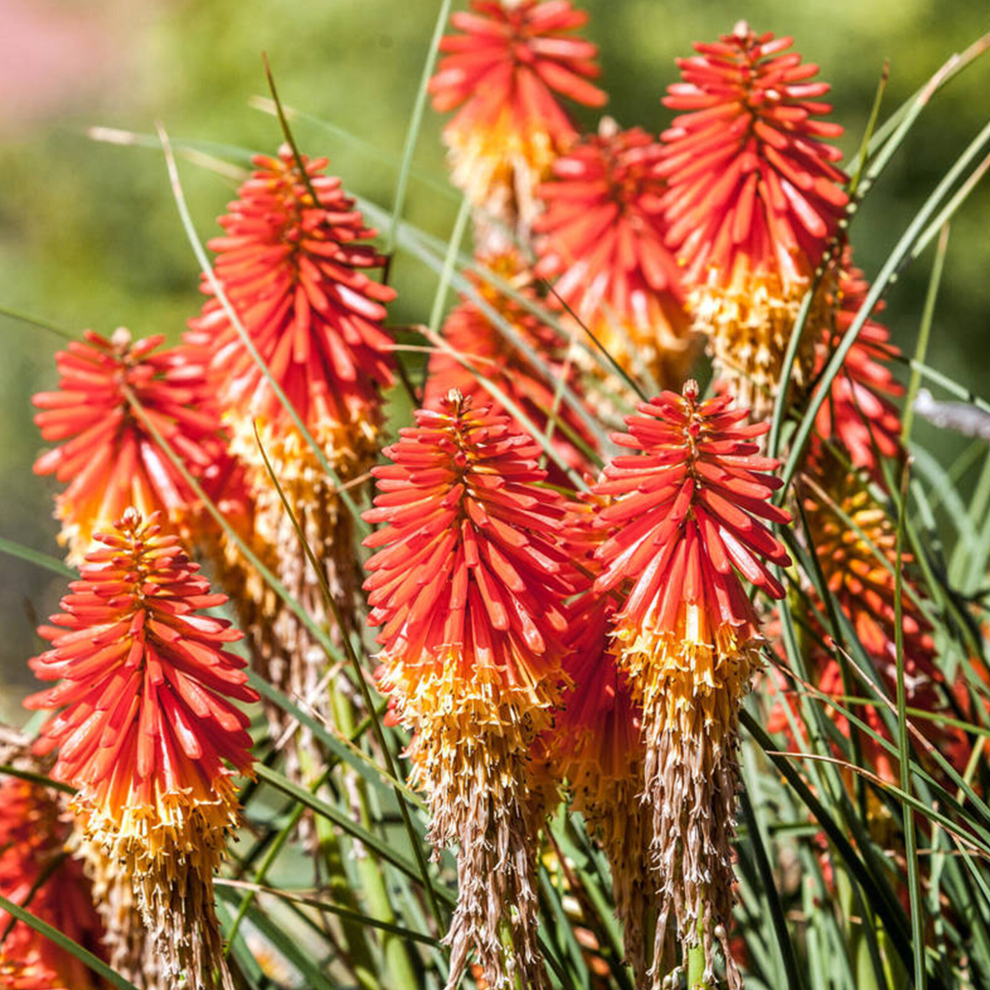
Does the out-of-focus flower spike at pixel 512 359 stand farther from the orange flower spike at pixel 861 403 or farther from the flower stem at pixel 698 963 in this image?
the flower stem at pixel 698 963

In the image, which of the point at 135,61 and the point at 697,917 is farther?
the point at 135,61

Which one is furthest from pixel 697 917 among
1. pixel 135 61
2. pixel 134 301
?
pixel 135 61

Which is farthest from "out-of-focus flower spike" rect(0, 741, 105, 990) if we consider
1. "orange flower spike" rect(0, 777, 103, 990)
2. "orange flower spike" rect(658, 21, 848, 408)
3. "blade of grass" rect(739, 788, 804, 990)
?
"orange flower spike" rect(658, 21, 848, 408)

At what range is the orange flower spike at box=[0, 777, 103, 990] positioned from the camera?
1629mm

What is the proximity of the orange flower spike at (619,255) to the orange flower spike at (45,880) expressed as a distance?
120 cm

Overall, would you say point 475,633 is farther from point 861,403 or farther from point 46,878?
point 861,403

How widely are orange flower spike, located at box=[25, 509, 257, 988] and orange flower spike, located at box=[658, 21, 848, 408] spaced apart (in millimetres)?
744

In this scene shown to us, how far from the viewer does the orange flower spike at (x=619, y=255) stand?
2.26 meters

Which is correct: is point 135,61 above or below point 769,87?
above

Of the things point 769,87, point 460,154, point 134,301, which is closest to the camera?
point 769,87

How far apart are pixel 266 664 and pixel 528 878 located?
89cm

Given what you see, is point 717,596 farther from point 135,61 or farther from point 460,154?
point 135,61

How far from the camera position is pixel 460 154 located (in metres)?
2.79

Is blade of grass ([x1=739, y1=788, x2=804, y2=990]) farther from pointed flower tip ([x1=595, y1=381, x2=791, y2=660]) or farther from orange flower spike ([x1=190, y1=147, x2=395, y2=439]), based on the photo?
orange flower spike ([x1=190, y1=147, x2=395, y2=439])
